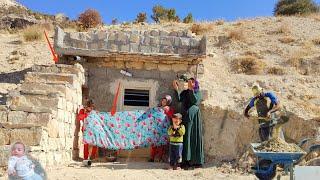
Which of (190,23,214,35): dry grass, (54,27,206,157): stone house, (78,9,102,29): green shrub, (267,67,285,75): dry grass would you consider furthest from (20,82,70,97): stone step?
(78,9,102,29): green shrub

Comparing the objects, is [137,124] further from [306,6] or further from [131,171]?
[306,6]

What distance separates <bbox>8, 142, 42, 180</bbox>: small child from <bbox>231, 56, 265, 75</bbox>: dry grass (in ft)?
34.5

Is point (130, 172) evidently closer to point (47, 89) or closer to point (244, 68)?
point (47, 89)

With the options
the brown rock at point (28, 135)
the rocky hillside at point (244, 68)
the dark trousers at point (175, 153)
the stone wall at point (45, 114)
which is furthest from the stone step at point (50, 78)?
the dark trousers at point (175, 153)

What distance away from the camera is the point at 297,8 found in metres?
26.4

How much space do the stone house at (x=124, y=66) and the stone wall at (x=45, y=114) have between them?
62 cm

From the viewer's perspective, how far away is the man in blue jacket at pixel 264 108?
8.34 meters

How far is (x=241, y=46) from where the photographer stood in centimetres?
1789

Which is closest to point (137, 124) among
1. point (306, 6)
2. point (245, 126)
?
point (245, 126)

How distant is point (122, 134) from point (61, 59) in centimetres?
273

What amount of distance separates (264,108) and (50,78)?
4.86m

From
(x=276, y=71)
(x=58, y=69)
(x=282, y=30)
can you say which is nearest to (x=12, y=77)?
(x=58, y=69)

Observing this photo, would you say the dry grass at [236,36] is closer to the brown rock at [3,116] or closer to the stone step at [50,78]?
the stone step at [50,78]

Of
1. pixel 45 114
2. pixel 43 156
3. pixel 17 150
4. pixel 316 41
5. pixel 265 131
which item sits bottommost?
pixel 43 156
